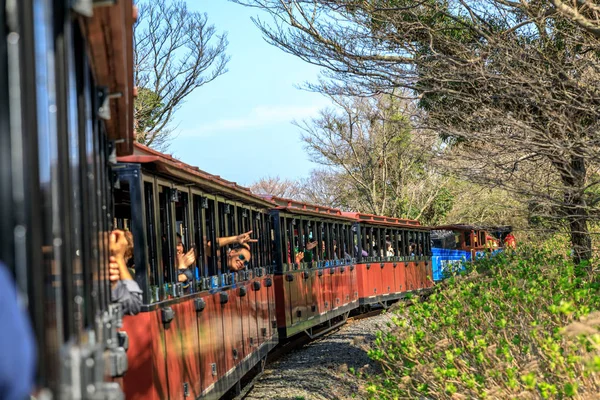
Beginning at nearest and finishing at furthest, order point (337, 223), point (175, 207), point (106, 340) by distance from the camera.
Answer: point (106, 340), point (175, 207), point (337, 223)

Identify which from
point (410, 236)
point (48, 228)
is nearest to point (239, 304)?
point (48, 228)

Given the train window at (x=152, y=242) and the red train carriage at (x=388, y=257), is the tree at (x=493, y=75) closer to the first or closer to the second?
the train window at (x=152, y=242)

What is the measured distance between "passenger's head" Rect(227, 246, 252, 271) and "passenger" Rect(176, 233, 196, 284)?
1.96 meters

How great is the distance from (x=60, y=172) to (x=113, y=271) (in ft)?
6.86

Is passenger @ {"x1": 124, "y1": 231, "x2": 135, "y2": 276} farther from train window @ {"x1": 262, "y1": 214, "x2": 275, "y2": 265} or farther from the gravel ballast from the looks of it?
train window @ {"x1": 262, "y1": 214, "x2": 275, "y2": 265}

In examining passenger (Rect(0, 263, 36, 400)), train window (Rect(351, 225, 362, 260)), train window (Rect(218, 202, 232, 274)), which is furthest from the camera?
train window (Rect(351, 225, 362, 260))

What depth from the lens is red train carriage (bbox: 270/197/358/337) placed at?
43.5 ft

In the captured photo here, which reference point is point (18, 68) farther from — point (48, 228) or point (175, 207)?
point (175, 207)

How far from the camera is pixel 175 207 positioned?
6.49 meters

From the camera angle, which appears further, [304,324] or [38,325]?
[304,324]

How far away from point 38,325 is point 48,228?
10.6 inches

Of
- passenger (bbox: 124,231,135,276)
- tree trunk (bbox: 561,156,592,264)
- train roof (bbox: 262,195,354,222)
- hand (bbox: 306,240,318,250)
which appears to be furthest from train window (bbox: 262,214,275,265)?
passenger (bbox: 124,231,135,276)

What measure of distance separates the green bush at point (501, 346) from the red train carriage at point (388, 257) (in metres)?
10.9

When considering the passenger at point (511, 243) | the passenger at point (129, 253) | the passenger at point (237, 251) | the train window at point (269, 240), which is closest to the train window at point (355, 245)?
the passenger at point (511, 243)
